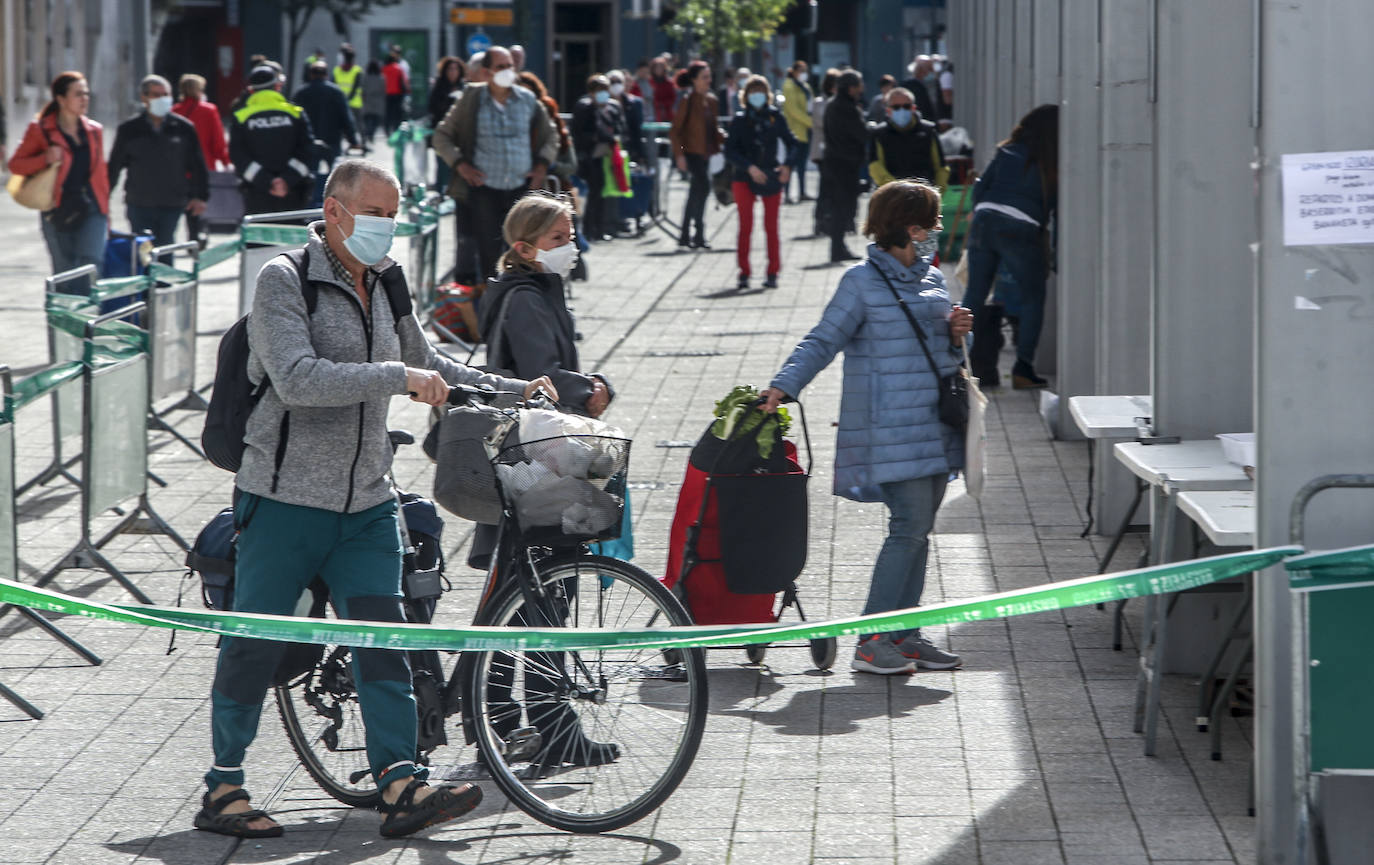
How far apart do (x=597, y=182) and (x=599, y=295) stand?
3.73 meters

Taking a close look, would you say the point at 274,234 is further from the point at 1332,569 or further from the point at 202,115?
the point at 1332,569

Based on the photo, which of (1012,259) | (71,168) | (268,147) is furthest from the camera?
(268,147)

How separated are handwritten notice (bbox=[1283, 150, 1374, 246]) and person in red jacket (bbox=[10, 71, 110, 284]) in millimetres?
10072

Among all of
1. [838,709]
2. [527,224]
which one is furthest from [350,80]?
[838,709]

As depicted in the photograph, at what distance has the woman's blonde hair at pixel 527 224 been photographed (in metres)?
5.87

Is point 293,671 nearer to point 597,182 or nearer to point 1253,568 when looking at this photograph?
point 1253,568

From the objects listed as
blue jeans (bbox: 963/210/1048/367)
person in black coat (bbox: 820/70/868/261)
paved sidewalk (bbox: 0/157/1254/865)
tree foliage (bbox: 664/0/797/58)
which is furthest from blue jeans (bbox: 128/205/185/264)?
tree foliage (bbox: 664/0/797/58)

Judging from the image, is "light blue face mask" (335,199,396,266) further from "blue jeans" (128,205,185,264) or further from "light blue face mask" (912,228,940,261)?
"blue jeans" (128,205,185,264)

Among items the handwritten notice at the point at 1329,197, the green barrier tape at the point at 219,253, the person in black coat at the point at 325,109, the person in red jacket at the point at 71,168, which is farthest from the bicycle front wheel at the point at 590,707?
the person in black coat at the point at 325,109

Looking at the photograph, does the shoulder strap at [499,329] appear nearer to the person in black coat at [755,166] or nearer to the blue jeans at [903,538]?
the blue jeans at [903,538]

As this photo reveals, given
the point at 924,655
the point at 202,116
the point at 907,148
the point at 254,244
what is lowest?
the point at 924,655

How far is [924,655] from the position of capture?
6660 millimetres

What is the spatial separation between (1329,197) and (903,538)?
8.12 feet

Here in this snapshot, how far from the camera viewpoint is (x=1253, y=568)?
4355mm
